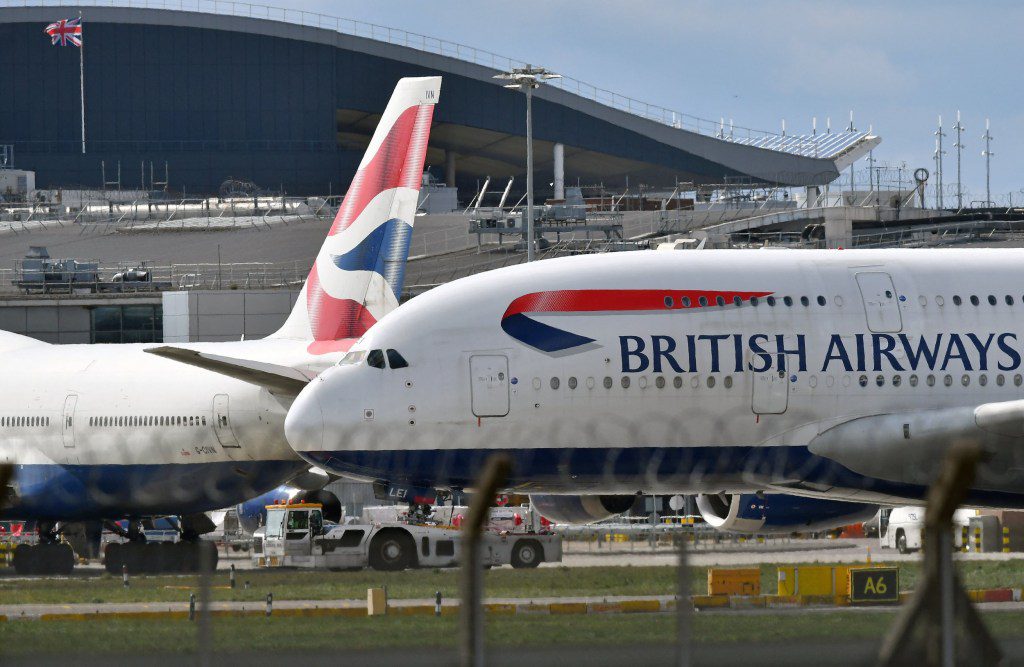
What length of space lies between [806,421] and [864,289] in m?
2.33

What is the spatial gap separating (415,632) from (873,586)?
10250mm

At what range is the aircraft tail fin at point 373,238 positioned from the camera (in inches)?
1597

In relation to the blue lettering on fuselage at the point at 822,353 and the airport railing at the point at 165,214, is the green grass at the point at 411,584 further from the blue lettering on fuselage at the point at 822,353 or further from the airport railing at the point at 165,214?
the airport railing at the point at 165,214

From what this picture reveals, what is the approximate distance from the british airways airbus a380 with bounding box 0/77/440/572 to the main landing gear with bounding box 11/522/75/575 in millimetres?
66

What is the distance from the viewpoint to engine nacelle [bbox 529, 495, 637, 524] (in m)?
28.0

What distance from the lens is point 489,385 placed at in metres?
24.5

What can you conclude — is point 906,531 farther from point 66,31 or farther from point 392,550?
→ point 66,31

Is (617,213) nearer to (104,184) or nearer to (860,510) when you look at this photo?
(104,184)

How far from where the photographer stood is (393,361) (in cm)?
2456

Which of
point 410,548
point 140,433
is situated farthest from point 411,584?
point 140,433

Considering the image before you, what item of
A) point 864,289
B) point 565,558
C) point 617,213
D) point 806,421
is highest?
point 617,213

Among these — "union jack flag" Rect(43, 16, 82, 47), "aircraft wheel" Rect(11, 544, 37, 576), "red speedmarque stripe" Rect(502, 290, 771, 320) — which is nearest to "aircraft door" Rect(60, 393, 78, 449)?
"aircraft wheel" Rect(11, 544, 37, 576)

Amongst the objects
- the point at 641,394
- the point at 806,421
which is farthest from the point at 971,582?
the point at 641,394

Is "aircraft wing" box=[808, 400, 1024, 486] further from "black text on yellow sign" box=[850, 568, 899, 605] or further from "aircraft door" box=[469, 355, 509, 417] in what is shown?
"aircraft door" box=[469, 355, 509, 417]
